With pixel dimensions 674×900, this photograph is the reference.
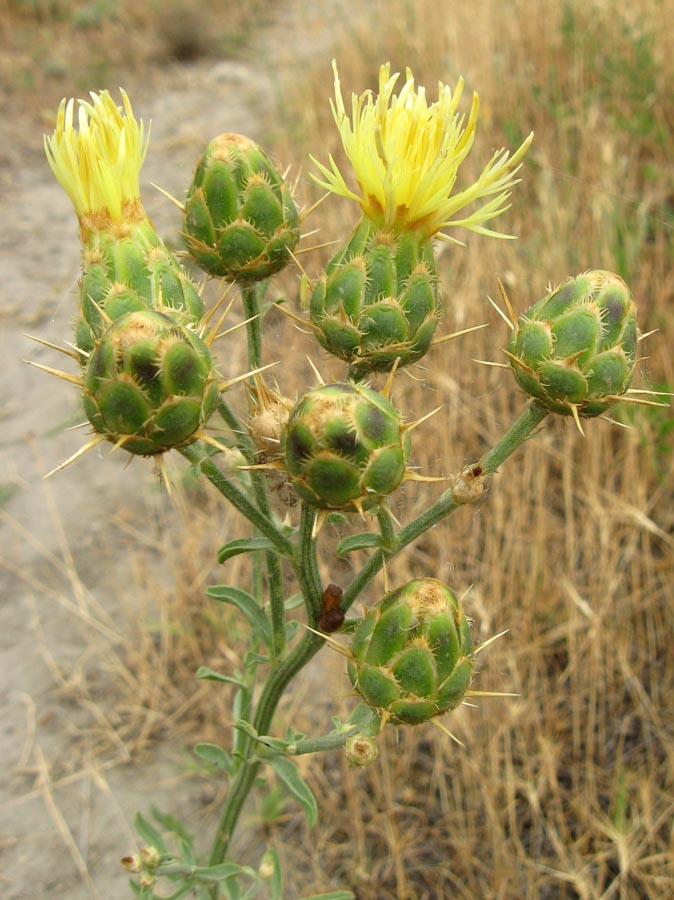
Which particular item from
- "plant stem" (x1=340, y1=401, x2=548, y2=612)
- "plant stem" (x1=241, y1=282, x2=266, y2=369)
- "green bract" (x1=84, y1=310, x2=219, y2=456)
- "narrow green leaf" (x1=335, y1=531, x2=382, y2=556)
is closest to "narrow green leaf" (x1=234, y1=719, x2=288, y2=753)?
"plant stem" (x1=340, y1=401, x2=548, y2=612)

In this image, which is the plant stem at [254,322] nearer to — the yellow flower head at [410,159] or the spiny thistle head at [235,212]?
the spiny thistle head at [235,212]

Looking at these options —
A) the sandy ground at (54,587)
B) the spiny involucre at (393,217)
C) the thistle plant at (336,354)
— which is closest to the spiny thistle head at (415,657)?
the thistle plant at (336,354)

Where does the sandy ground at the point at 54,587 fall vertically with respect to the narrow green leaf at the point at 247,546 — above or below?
below

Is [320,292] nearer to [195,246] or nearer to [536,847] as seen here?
[195,246]

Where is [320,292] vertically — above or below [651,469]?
above

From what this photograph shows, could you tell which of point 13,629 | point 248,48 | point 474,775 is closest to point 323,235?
point 13,629

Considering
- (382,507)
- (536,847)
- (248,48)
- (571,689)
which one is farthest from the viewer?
(248,48)

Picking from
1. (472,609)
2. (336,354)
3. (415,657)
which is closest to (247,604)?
(415,657)
